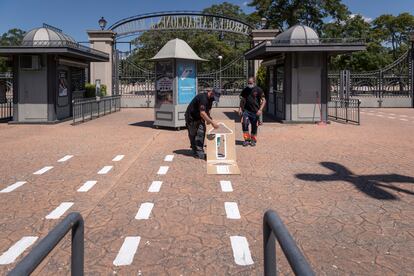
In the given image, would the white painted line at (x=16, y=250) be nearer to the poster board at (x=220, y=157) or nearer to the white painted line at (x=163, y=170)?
the white painted line at (x=163, y=170)

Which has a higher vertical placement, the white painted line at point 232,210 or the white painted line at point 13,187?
the white painted line at point 13,187

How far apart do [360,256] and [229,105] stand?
23367 mm

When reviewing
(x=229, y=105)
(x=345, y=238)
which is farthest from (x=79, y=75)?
(x=345, y=238)

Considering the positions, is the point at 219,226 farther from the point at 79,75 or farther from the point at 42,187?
the point at 79,75

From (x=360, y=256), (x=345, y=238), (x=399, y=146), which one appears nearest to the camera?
(x=360, y=256)

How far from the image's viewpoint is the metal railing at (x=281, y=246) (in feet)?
5.40

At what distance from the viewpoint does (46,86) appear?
54.0 ft

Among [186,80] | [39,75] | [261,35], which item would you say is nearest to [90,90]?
[39,75]

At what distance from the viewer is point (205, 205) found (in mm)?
5566

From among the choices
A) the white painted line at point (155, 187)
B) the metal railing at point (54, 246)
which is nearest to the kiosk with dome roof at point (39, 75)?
the white painted line at point (155, 187)

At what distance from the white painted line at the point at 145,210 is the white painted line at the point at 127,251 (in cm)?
70

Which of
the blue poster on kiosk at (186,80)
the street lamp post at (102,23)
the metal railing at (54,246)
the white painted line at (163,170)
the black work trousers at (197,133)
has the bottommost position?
the white painted line at (163,170)

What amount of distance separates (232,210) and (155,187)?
165cm

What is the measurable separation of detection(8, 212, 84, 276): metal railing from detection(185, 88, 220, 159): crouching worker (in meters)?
6.36
